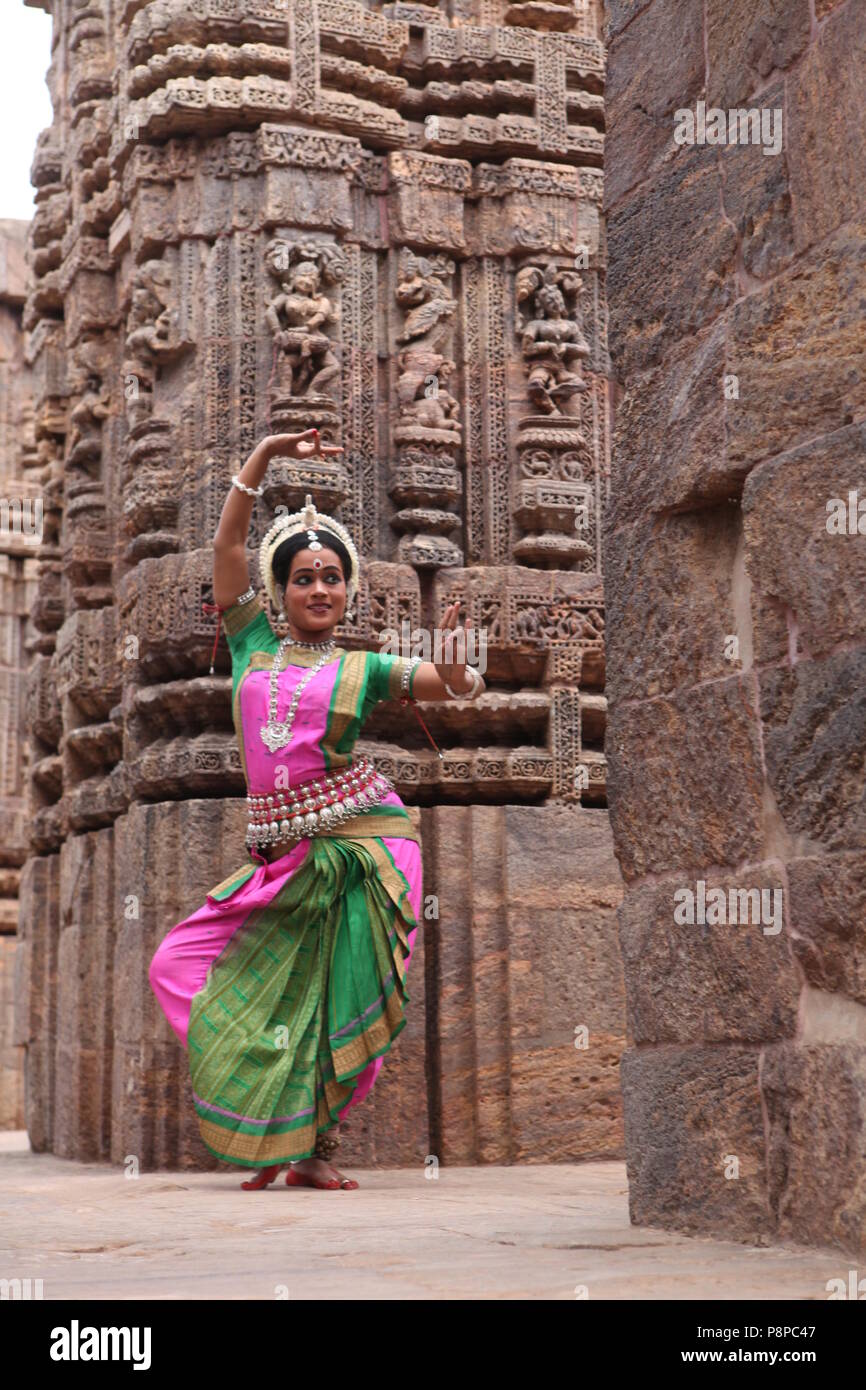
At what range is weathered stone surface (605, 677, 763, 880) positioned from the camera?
383cm

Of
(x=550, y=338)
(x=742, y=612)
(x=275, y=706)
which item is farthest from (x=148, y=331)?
(x=742, y=612)

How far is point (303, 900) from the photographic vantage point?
5777 millimetres

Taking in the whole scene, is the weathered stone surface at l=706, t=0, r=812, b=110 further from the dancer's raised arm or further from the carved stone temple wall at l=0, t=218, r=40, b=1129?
the carved stone temple wall at l=0, t=218, r=40, b=1129

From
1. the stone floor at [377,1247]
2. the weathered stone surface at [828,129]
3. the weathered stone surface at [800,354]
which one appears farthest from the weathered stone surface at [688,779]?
the weathered stone surface at [828,129]

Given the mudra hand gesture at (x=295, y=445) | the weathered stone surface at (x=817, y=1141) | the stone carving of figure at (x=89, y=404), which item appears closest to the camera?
the weathered stone surface at (x=817, y=1141)

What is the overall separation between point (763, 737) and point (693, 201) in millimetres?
1315

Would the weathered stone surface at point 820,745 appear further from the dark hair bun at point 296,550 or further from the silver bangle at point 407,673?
the dark hair bun at point 296,550

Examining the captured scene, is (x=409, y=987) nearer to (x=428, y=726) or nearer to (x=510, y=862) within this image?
(x=510, y=862)

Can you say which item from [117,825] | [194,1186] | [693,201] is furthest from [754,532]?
[117,825]

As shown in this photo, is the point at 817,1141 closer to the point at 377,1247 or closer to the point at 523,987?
the point at 377,1247

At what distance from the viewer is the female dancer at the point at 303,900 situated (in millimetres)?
5656

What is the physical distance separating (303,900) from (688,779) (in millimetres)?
2069

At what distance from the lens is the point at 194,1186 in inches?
233

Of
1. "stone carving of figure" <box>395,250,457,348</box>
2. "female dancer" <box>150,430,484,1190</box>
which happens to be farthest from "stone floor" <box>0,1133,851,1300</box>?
"stone carving of figure" <box>395,250,457,348</box>
